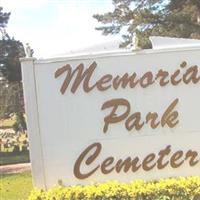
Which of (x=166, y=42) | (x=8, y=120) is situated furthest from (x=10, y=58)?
(x=8, y=120)

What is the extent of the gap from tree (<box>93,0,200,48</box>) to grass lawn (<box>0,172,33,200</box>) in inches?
529

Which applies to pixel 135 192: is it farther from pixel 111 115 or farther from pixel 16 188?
pixel 16 188

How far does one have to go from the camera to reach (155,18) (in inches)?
1215

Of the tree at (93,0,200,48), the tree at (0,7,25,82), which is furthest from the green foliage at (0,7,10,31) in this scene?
the tree at (93,0,200,48)

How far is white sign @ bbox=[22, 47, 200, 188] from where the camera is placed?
810 centimetres

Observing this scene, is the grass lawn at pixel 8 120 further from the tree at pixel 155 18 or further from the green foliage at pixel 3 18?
the tree at pixel 155 18

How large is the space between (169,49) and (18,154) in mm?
24302

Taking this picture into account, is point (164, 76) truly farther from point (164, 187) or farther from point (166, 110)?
point (164, 187)

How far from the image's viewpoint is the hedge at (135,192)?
7.71 m

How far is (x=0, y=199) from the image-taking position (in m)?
12.2

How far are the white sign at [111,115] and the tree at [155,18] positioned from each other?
2035 centimetres

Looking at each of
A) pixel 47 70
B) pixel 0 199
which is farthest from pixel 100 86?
pixel 0 199

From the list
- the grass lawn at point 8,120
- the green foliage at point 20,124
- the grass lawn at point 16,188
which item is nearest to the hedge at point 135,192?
the grass lawn at point 16,188

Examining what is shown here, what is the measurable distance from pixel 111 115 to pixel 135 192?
1.05 m
